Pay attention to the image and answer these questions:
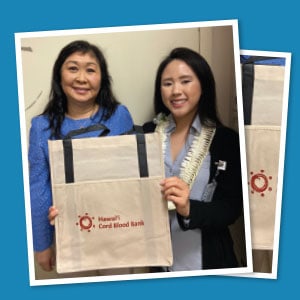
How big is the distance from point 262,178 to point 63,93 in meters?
0.50

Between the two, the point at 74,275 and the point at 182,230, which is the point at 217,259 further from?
the point at 74,275

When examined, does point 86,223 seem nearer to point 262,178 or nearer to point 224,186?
point 224,186

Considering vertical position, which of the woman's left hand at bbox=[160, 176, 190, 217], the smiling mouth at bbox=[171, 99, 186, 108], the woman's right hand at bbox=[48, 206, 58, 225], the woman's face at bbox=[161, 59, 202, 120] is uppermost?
the woman's face at bbox=[161, 59, 202, 120]

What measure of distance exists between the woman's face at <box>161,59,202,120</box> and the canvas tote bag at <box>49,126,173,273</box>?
98 millimetres

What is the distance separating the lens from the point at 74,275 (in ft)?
3.35

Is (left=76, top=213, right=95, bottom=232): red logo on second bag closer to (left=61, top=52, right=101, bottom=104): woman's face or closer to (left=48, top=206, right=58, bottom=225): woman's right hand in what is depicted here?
(left=48, top=206, right=58, bottom=225): woman's right hand

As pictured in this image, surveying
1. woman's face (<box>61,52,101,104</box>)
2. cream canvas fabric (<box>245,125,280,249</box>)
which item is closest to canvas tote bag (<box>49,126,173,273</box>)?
woman's face (<box>61,52,101,104</box>)

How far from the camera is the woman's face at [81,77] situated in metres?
0.96

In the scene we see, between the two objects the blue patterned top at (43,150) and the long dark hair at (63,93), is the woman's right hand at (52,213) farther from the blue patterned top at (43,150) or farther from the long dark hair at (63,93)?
the long dark hair at (63,93)

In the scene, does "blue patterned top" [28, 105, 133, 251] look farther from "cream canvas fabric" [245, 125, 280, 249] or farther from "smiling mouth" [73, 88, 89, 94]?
"cream canvas fabric" [245, 125, 280, 249]

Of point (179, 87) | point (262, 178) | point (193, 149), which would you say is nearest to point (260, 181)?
point (262, 178)

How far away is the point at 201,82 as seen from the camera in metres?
0.99

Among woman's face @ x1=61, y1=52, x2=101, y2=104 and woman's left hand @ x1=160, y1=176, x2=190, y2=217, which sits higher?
woman's face @ x1=61, y1=52, x2=101, y2=104

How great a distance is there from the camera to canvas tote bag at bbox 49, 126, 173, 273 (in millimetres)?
952
